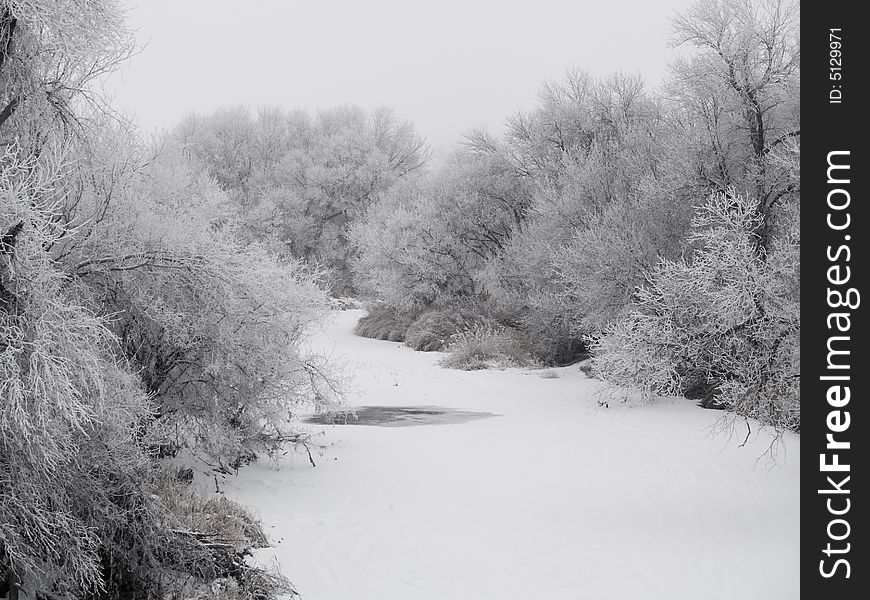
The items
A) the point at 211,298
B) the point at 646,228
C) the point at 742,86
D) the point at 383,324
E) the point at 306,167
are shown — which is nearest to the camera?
the point at 211,298

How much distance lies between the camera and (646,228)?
1625cm

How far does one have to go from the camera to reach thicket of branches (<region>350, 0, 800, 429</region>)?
894cm

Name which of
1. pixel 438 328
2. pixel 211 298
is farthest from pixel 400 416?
pixel 438 328

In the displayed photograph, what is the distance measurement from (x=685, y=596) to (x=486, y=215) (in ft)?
69.3

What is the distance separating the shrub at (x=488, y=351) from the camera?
2164 centimetres

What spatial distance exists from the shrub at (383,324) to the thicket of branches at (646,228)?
5.4 inches

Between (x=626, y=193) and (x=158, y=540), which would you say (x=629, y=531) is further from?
(x=626, y=193)

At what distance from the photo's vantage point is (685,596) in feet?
22.8

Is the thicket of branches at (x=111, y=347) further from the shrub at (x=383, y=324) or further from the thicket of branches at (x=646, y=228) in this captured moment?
the shrub at (x=383, y=324)
